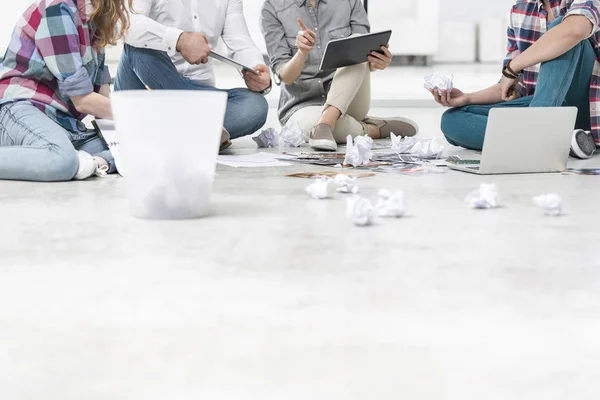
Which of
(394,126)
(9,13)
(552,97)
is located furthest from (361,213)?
(9,13)

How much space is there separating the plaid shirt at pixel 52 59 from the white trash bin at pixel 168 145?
0.61 m

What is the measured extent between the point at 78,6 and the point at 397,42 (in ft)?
17.6

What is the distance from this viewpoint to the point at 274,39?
2.71m

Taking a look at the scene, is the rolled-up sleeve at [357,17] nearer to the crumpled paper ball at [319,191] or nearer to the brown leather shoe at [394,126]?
the brown leather shoe at [394,126]

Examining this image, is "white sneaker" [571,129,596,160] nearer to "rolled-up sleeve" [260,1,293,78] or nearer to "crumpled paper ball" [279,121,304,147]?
"crumpled paper ball" [279,121,304,147]

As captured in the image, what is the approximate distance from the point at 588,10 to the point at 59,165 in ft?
4.42

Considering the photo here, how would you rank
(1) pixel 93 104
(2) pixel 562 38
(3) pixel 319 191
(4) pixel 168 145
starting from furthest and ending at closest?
(2) pixel 562 38
(1) pixel 93 104
(3) pixel 319 191
(4) pixel 168 145

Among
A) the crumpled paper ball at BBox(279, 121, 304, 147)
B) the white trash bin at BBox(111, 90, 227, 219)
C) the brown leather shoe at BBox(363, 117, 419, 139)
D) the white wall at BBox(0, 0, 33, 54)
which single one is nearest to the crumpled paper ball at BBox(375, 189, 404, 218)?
the white trash bin at BBox(111, 90, 227, 219)

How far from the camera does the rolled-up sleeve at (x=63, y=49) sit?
172 centimetres

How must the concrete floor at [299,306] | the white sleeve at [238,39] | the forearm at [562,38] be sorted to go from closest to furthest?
the concrete floor at [299,306], the forearm at [562,38], the white sleeve at [238,39]

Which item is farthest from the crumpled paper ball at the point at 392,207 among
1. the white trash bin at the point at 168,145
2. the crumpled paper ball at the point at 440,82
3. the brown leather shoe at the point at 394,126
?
the brown leather shoe at the point at 394,126

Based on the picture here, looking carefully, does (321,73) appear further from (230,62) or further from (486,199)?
(486,199)

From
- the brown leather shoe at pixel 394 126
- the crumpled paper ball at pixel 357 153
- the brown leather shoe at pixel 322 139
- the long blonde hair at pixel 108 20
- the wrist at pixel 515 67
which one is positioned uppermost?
the long blonde hair at pixel 108 20

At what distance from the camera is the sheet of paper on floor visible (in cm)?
199
